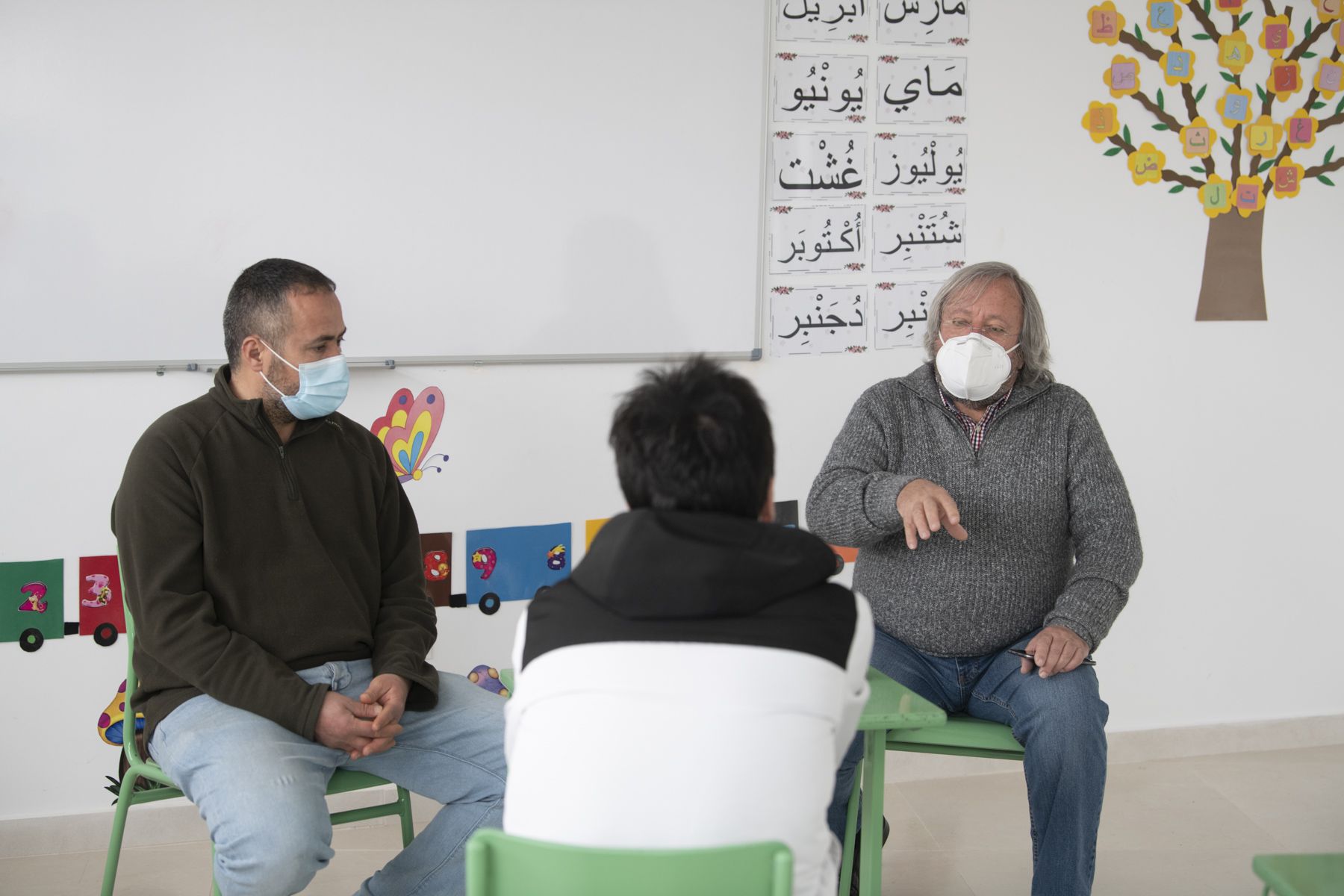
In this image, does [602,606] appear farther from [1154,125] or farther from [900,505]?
[1154,125]

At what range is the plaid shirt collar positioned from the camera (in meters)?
2.30

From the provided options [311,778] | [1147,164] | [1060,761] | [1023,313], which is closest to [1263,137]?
[1147,164]

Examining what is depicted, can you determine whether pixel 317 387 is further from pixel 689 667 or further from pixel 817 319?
pixel 817 319

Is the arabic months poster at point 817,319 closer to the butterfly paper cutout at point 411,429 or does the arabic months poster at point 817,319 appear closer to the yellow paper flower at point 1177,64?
the butterfly paper cutout at point 411,429

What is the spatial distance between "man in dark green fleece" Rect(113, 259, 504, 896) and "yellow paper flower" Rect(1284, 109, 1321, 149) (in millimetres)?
2699

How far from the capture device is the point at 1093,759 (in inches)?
78.6

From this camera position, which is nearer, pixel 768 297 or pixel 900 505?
pixel 900 505

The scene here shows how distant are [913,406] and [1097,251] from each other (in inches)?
46.0

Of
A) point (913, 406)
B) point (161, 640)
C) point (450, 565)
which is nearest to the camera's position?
point (161, 640)

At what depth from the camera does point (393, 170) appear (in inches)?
105

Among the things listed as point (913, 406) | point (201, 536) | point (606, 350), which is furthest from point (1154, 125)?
point (201, 536)

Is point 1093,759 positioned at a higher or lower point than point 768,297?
lower

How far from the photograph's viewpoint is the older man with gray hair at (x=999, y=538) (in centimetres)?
202

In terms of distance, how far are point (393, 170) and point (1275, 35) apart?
244 centimetres
